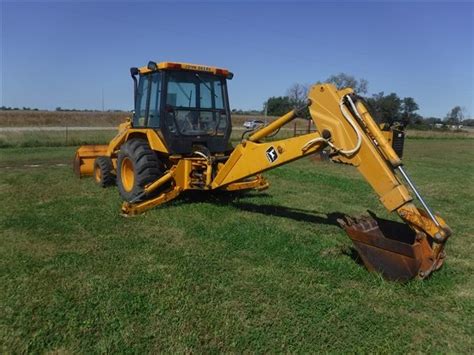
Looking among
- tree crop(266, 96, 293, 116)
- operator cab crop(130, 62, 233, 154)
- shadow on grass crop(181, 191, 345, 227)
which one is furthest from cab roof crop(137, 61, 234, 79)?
tree crop(266, 96, 293, 116)

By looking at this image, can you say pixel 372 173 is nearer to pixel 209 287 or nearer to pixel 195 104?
pixel 209 287

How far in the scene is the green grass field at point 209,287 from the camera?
11.8 ft

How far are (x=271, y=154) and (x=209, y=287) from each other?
2195mm

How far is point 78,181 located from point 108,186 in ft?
3.80

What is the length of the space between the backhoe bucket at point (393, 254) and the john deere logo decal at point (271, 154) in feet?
4.27

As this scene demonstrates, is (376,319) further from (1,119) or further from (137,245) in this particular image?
(1,119)

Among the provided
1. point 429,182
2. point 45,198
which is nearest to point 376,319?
point 45,198

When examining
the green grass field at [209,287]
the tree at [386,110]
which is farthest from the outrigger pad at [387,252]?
the tree at [386,110]

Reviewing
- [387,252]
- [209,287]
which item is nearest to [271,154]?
[387,252]

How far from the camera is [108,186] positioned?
32.1 ft

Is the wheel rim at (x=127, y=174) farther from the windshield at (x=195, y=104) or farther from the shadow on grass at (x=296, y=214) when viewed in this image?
the windshield at (x=195, y=104)

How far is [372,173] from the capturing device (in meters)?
4.86

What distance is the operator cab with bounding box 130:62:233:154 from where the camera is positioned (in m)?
7.70

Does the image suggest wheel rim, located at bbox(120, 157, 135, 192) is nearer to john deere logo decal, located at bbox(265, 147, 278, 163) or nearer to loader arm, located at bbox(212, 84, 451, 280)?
john deere logo decal, located at bbox(265, 147, 278, 163)
